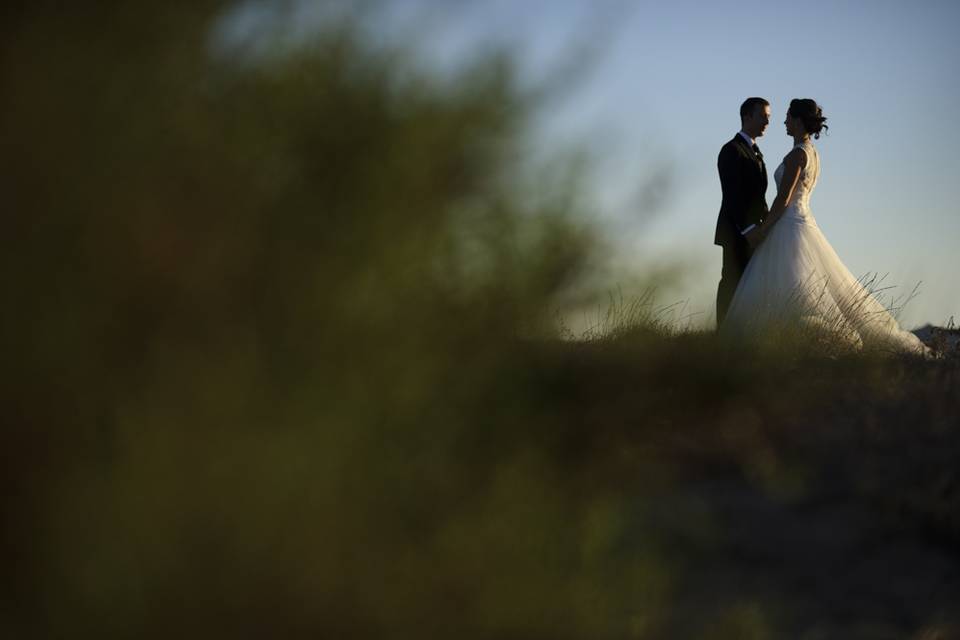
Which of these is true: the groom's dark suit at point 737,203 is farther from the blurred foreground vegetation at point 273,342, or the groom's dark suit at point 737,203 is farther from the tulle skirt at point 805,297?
the blurred foreground vegetation at point 273,342

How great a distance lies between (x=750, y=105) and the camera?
7781mm

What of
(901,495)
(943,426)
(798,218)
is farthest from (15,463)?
(798,218)

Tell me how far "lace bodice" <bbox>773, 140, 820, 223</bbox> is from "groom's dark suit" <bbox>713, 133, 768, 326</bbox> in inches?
7.6

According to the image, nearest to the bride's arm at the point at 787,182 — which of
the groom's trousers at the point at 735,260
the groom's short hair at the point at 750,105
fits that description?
the groom's trousers at the point at 735,260

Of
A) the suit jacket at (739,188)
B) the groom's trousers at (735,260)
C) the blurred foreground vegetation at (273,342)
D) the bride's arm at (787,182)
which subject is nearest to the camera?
the blurred foreground vegetation at (273,342)

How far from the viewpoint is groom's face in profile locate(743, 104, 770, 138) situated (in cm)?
775

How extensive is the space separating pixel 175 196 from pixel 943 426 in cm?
370

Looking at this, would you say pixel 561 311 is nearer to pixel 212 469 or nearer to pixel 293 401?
pixel 293 401

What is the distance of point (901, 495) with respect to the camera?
3918mm

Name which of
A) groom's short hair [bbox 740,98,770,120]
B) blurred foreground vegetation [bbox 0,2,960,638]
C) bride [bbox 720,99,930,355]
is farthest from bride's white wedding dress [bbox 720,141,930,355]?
blurred foreground vegetation [bbox 0,2,960,638]

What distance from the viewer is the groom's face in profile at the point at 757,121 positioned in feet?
25.4

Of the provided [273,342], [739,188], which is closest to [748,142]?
Result: [739,188]

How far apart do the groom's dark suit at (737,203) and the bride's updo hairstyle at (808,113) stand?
39 centimetres

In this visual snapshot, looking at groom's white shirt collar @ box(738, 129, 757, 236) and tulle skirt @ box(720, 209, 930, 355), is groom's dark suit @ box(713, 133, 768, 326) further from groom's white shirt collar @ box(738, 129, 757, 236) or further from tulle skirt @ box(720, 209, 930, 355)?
tulle skirt @ box(720, 209, 930, 355)
